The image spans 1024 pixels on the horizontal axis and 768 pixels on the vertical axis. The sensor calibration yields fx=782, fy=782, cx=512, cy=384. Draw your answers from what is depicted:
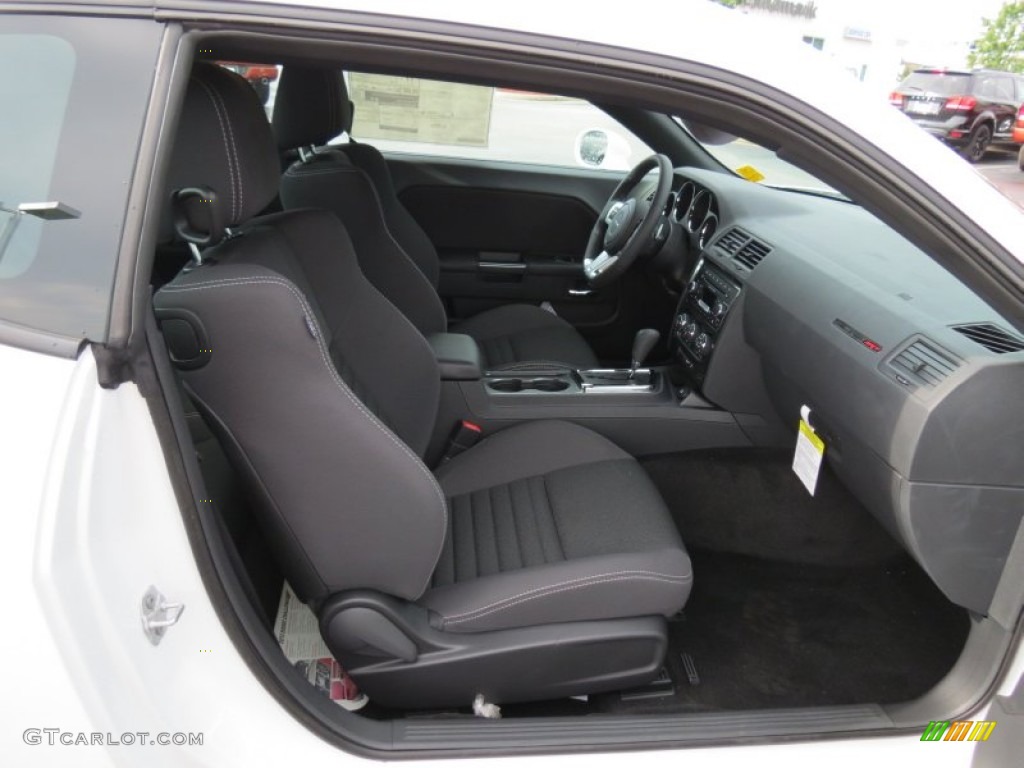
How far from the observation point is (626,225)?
2.38 metres

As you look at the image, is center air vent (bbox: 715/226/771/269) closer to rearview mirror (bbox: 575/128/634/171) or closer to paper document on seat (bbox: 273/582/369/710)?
rearview mirror (bbox: 575/128/634/171)

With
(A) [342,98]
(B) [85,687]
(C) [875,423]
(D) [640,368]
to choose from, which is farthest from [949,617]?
(A) [342,98]

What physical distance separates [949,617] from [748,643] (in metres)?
0.52

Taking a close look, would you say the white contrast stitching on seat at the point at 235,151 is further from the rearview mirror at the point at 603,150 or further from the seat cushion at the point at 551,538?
the rearview mirror at the point at 603,150

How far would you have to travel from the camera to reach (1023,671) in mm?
1082

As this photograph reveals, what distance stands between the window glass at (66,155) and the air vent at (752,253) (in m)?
1.49

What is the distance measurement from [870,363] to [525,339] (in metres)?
1.39

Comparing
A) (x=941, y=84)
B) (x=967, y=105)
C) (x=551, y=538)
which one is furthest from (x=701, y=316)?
(x=941, y=84)

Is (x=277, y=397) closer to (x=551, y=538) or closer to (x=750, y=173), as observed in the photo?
(x=551, y=538)

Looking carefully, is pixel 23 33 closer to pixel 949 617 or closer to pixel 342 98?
pixel 342 98

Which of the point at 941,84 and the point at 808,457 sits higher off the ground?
the point at 941,84

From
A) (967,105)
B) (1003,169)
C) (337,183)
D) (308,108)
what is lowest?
(1003,169)
